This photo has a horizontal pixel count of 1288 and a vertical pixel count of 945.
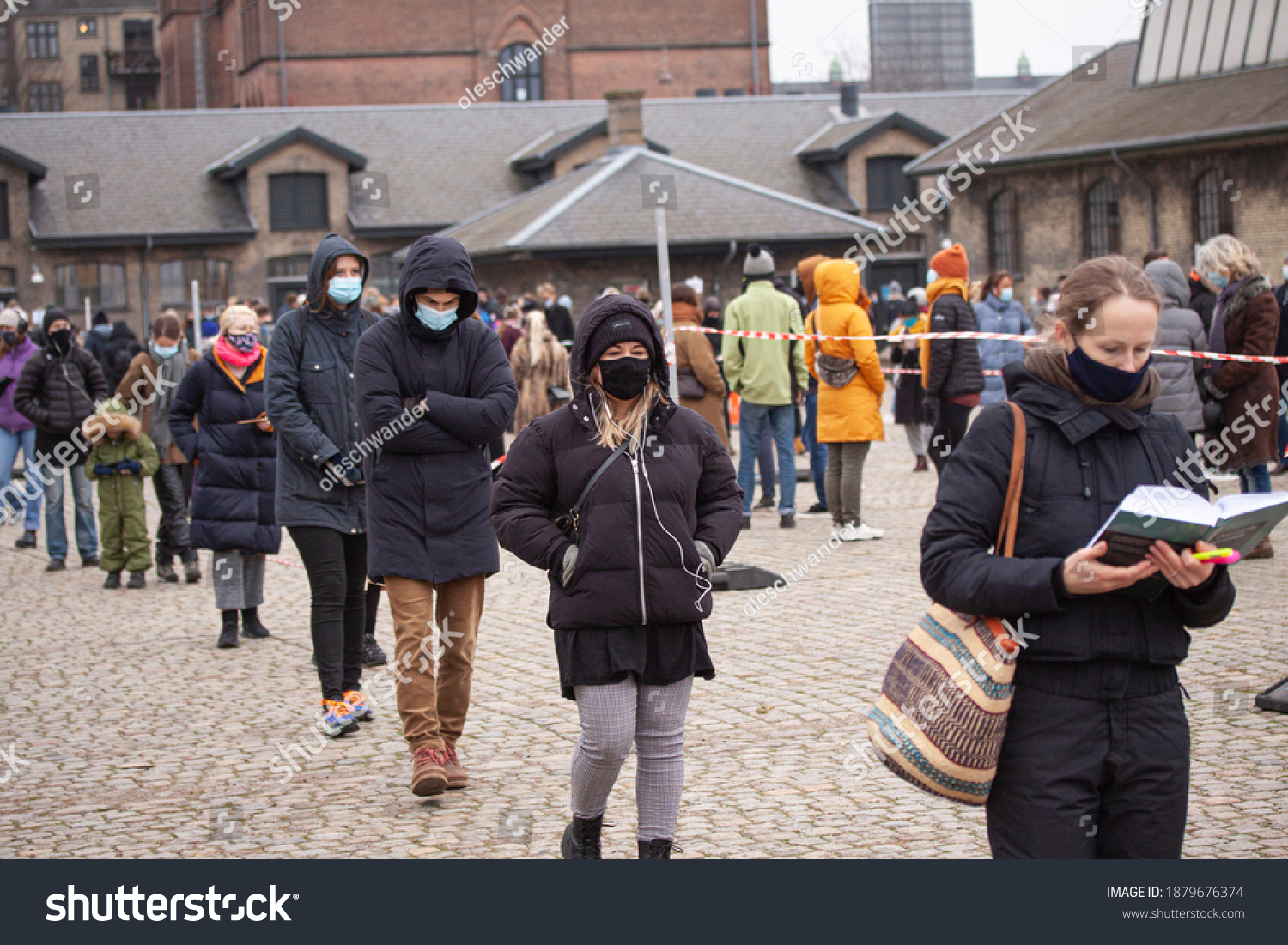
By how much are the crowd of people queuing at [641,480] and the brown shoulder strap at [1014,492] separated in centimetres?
2

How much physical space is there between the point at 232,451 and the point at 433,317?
388cm

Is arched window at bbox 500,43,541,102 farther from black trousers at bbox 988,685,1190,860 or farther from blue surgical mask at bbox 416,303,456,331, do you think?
black trousers at bbox 988,685,1190,860

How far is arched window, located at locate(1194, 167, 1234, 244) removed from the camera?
33.7 m

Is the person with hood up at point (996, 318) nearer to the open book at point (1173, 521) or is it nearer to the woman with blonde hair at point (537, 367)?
the woman with blonde hair at point (537, 367)

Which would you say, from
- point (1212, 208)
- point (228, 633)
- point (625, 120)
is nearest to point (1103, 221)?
point (1212, 208)

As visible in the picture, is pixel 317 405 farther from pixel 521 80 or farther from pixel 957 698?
pixel 521 80

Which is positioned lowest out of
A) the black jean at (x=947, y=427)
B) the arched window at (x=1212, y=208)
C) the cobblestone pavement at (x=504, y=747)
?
the cobblestone pavement at (x=504, y=747)

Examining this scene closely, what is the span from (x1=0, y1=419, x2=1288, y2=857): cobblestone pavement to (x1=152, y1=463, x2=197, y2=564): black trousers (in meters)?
1.69

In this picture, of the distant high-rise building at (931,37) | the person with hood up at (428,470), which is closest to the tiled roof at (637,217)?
the person with hood up at (428,470)

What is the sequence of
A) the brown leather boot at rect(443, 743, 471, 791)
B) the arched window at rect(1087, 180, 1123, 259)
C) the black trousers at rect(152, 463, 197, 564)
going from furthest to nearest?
1. the arched window at rect(1087, 180, 1123, 259)
2. the black trousers at rect(152, 463, 197, 564)
3. the brown leather boot at rect(443, 743, 471, 791)

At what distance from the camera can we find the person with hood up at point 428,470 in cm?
600

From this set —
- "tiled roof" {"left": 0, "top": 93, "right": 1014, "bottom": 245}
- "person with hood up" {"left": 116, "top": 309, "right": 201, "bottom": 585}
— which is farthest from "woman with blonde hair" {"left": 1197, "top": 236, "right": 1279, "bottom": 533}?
"tiled roof" {"left": 0, "top": 93, "right": 1014, "bottom": 245}

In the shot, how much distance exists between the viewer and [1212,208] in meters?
34.2

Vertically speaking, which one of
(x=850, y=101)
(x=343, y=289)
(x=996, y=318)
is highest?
(x=850, y=101)
